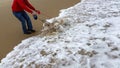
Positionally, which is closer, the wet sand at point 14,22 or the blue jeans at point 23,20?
the wet sand at point 14,22

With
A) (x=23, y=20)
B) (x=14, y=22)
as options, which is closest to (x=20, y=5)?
(x=23, y=20)

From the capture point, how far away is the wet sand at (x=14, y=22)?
7612mm

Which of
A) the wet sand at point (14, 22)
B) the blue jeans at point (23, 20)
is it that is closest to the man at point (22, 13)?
the blue jeans at point (23, 20)

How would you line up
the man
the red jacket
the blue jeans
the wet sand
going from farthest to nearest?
the blue jeans
the man
the red jacket
the wet sand

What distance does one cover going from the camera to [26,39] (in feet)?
25.1

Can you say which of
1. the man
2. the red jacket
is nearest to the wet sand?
the man

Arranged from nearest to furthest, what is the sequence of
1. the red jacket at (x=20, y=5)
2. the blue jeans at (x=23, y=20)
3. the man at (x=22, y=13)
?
the red jacket at (x=20, y=5)
the man at (x=22, y=13)
the blue jeans at (x=23, y=20)

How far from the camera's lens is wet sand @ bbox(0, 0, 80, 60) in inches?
300

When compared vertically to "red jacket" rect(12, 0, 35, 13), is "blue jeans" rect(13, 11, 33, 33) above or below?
below

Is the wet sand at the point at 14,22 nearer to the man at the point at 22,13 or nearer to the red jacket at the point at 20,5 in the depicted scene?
the man at the point at 22,13

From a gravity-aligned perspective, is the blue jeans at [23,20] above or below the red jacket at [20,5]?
below

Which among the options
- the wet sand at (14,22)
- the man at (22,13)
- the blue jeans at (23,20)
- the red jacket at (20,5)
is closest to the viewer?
the wet sand at (14,22)

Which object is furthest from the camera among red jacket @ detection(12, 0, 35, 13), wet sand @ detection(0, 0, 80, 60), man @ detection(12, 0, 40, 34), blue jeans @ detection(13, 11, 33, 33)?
blue jeans @ detection(13, 11, 33, 33)

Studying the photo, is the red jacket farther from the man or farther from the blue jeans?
the blue jeans
